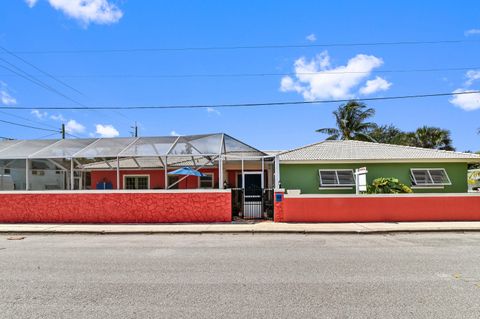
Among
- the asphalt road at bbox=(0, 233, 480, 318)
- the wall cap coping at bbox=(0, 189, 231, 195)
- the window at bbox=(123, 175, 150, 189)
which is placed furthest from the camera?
the window at bbox=(123, 175, 150, 189)

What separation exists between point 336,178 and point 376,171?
2.21m

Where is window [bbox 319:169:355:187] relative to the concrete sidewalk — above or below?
above

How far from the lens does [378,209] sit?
48.1 ft

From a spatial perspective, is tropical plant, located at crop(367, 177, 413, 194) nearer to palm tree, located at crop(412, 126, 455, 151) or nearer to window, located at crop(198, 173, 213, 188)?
window, located at crop(198, 173, 213, 188)

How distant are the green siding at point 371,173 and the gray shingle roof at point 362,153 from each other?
1.47 feet

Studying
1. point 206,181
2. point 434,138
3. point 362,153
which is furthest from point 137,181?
point 434,138

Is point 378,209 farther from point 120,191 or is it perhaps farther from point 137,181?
point 137,181

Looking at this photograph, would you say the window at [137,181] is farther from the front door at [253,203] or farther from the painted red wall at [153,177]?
the front door at [253,203]

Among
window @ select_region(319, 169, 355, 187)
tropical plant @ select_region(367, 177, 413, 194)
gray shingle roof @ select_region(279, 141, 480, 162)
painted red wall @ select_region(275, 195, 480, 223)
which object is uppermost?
gray shingle roof @ select_region(279, 141, 480, 162)

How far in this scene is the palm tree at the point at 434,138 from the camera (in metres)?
44.4

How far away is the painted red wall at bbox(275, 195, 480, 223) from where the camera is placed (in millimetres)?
14609

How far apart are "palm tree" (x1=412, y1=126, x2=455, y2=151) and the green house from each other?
2770 cm

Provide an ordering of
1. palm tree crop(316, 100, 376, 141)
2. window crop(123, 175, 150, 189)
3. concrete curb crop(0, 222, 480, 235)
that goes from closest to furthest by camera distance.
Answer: concrete curb crop(0, 222, 480, 235)
window crop(123, 175, 150, 189)
palm tree crop(316, 100, 376, 141)

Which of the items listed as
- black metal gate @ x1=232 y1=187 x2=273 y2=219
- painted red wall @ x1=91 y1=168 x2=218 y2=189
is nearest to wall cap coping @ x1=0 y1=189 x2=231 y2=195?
black metal gate @ x1=232 y1=187 x2=273 y2=219
